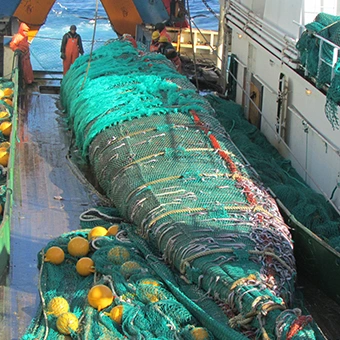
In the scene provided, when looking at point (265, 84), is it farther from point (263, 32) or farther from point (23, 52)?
point (23, 52)

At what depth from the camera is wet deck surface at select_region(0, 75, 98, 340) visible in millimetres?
6258

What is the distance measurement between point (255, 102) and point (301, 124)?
1988mm

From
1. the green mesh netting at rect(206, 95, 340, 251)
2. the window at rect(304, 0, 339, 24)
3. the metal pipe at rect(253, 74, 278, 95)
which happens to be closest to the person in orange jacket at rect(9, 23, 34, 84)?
the green mesh netting at rect(206, 95, 340, 251)

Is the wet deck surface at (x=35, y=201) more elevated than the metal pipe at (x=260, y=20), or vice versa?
the metal pipe at (x=260, y=20)

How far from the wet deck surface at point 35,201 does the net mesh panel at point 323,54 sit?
3.22 m

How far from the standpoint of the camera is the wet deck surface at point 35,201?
6258 mm

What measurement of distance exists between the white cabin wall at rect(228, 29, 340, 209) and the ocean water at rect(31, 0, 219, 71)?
14.8ft

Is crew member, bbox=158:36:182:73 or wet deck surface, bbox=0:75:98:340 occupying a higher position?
crew member, bbox=158:36:182:73

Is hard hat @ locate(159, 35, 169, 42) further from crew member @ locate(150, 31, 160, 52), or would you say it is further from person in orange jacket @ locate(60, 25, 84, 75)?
person in orange jacket @ locate(60, 25, 84, 75)

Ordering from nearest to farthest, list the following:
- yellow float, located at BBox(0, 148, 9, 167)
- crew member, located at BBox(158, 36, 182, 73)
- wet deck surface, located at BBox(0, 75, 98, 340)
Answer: wet deck surface, located at BBox(0, 75, 98, 340), yellow float, located at BBox(0, 148, 9, 167), crew member, located at BBox(158, 36, 182, 73)

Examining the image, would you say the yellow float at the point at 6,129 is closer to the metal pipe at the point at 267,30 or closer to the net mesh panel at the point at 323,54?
the metal pipe at the point at 267,30

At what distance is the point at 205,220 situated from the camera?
6.63 meters

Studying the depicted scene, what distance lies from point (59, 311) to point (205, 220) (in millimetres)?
1781

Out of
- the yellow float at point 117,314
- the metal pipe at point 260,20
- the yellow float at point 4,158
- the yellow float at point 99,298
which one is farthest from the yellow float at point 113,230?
the metal pipe at point 260,20
